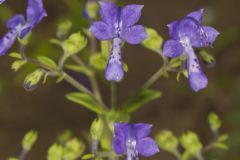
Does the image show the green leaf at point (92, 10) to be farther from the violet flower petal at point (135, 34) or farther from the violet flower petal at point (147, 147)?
the violet flower petal at point (147, 147)

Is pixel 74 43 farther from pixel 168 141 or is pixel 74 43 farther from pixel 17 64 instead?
pixel 168 141

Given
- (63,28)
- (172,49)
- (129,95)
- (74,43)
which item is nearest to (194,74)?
(172,49)

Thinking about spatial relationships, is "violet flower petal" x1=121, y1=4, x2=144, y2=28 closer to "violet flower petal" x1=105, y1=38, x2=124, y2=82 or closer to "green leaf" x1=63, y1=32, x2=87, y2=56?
"violet flower petal" x1=105, y1=38, x2=124, y2=82

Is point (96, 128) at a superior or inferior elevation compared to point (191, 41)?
inferior

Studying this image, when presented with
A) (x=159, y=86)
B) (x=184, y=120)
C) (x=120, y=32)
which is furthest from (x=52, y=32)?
(x=120, y=32)

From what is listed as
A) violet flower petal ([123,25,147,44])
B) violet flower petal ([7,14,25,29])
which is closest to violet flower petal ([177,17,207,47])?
violet flower petal ([123,25,147,44])

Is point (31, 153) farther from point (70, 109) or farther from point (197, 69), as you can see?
point (197, 69)

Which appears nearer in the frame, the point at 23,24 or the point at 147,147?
the point at 147,147
